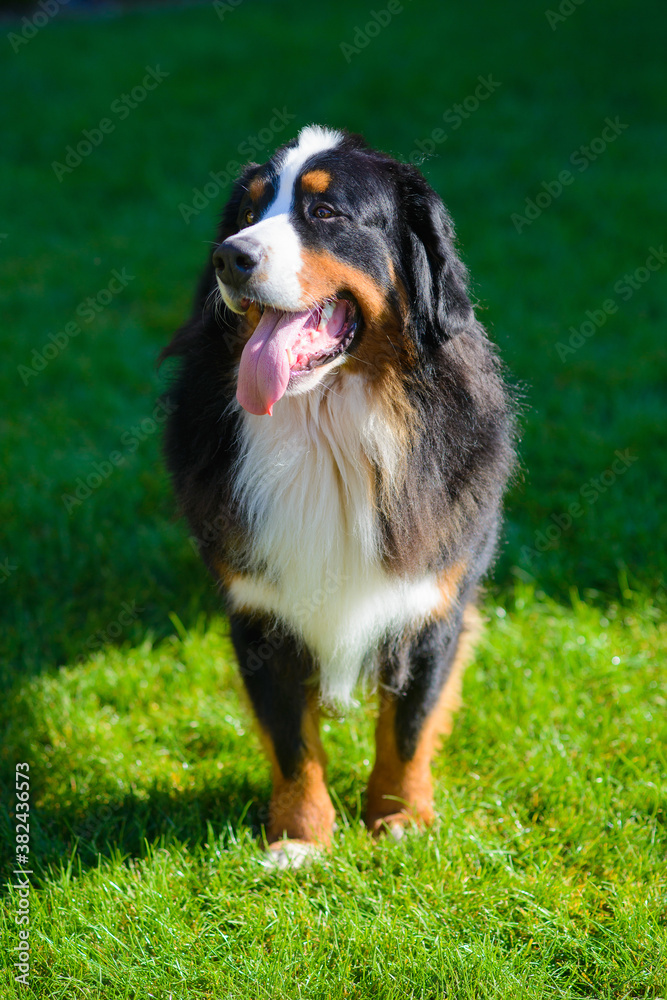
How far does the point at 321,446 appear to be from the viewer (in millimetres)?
2234

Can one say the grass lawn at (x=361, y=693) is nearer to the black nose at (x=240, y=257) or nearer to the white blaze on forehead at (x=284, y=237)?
the white blaze on forehead at (x=284, y=237)

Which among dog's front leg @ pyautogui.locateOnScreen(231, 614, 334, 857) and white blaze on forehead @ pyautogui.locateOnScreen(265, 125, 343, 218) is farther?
dog's front leg @ pyautogui.locateOnScreen(231, 614, 334, 857)

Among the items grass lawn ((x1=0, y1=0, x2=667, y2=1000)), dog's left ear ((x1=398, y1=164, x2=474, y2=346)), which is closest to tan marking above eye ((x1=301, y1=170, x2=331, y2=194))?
dog's left ear ((x1=398, y1=164, x2=474, y2=346))

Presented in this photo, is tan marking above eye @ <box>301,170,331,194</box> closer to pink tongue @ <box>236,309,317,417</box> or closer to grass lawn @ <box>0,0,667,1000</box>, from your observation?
pink tongue @ <box>236,309,317,417</box>

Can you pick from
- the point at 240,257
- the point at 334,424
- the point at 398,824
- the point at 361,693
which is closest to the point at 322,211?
the point at 240,257

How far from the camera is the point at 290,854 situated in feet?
8.17

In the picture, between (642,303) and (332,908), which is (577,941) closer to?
(332,908)

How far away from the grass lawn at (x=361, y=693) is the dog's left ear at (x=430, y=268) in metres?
0.50

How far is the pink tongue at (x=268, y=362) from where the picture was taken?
6.73 feet

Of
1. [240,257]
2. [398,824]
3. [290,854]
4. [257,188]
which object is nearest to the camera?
[240,257]

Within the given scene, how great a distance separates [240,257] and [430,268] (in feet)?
1.85

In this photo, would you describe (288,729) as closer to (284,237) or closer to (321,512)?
(321,512)

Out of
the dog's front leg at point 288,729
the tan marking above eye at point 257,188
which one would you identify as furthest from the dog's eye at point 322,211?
the dog's front leg at point 288,729

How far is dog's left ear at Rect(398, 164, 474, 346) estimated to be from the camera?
2.19 meters
